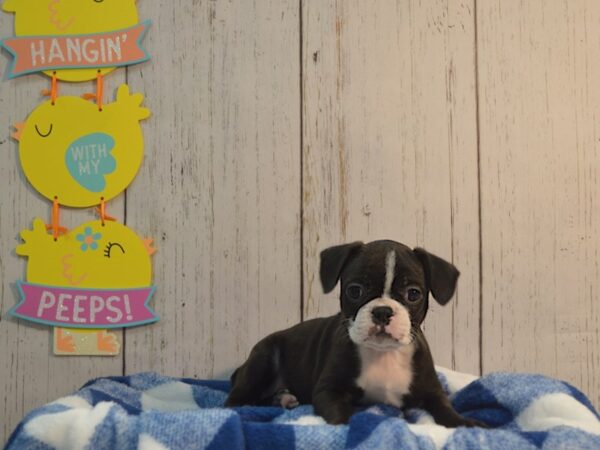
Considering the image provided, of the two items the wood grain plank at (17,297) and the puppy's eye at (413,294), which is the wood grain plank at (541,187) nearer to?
the puppy's eye at (413,294)

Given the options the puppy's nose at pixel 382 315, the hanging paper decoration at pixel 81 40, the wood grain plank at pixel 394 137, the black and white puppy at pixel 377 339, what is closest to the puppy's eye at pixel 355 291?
the black and white puppy at pixel 377 339

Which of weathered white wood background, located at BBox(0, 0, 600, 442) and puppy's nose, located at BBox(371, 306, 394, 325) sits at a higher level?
weathered white wood background, located at BBox(0, 0, 600, 442)

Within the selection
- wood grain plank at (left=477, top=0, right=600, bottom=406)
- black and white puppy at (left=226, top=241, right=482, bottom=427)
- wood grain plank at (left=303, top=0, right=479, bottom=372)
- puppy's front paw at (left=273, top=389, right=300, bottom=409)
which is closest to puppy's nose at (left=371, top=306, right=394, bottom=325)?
black and white puppy at (left=226, top=241, right=482, bottom=427)

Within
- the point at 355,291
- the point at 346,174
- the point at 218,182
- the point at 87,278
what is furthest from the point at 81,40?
the point at 355,291

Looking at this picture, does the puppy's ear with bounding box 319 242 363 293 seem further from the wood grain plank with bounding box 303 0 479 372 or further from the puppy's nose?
the wood grain plank with bounding box 303 0 479 372

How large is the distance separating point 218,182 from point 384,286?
79 centimetres

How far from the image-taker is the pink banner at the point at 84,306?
79.4 inches

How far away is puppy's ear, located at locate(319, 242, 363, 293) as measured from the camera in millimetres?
1616

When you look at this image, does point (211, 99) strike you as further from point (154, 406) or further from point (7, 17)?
point (154, 406)

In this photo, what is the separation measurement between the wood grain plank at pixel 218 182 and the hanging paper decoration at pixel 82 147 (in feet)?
0.21

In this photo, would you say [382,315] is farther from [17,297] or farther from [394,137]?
[17,297]

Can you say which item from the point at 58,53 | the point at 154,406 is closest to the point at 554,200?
the point at 154,406

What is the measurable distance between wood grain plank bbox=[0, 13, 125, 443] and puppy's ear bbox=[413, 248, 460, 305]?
1036mm

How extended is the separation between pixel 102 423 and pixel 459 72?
1.56 metres
